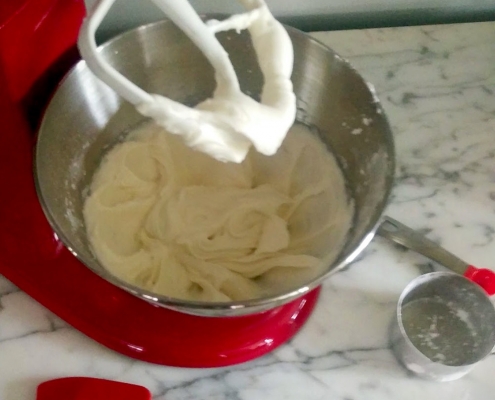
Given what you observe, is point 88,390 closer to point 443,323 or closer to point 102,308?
point 102,308

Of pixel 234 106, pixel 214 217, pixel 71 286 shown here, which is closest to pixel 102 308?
pixel 71 286

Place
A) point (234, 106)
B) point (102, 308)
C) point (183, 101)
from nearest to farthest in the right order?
point (234, 106) → point (102, 308) → point (183, 101)

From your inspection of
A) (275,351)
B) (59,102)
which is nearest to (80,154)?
(59,102)

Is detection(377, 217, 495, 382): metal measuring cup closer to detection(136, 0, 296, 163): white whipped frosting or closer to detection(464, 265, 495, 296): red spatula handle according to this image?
detection(464, 265, 495, 296): red spatula handle

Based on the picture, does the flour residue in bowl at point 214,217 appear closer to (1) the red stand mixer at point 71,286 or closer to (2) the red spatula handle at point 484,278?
(1) the red stand mixer at point 71,286

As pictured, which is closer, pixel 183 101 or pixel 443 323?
pixel 443 323

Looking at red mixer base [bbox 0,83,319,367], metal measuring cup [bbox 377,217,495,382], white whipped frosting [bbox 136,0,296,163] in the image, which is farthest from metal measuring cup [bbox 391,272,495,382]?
white whipped frosting [bbox 136,0,296,163]

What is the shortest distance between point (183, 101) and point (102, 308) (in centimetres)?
30

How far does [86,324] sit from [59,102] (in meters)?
0.24

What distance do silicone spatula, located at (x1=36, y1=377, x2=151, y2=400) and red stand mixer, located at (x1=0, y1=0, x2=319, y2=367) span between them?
0.04 metres

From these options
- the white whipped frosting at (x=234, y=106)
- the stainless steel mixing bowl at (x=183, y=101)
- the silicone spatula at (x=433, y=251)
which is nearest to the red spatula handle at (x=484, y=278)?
the silicone spatula at (x=433, y=251)

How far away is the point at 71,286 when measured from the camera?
2.10 ft

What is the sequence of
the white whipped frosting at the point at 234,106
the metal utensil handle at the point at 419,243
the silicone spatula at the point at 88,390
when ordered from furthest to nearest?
the metal utensil handle at the point at 419,243 → the silicone spatula at the point at 88,390 → the white whipped frosting at the point at 234,106

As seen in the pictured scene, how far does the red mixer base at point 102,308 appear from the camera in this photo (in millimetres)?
617
